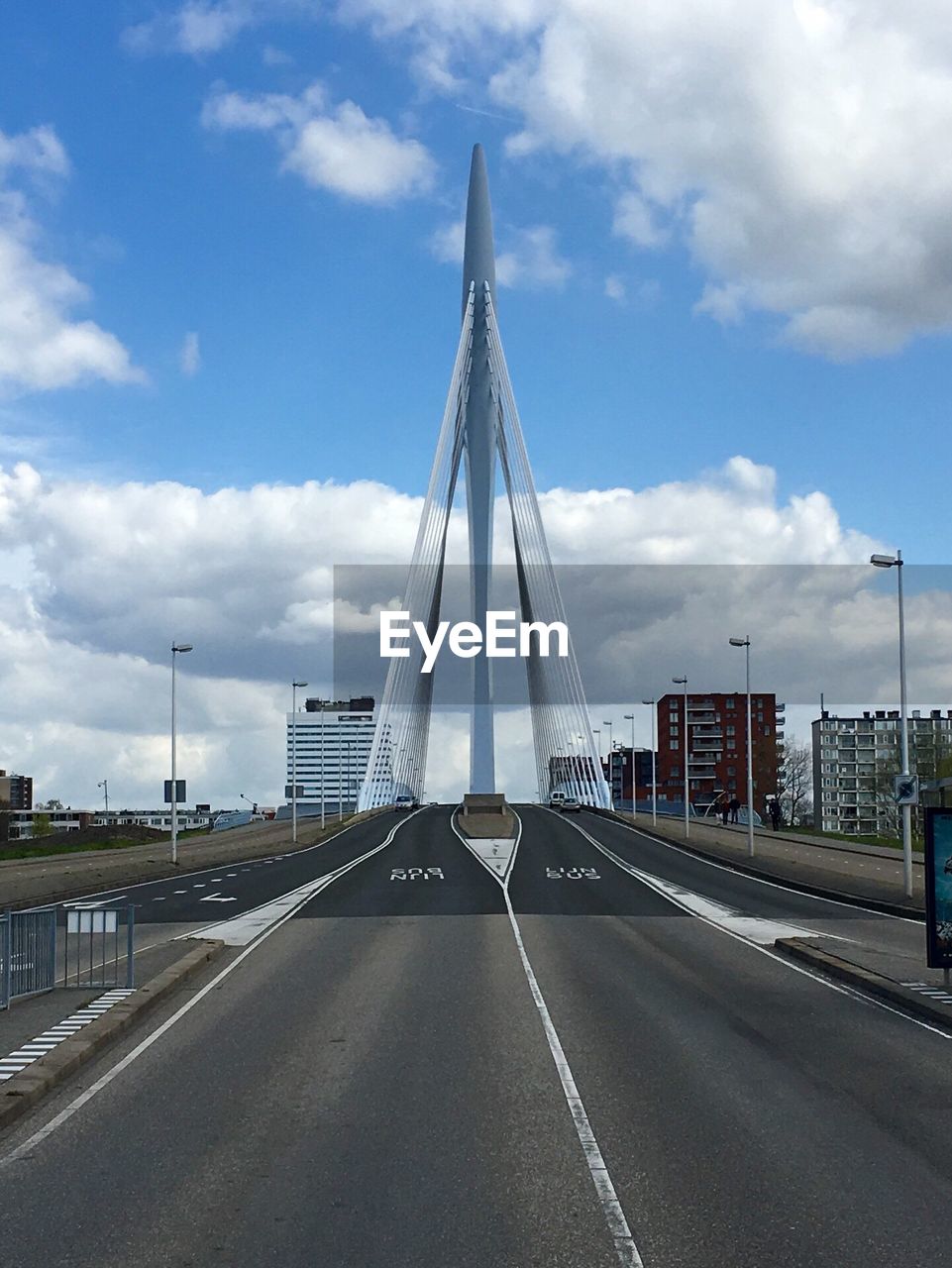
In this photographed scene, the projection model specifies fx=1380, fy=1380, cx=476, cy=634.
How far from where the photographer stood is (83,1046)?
40.2 feet

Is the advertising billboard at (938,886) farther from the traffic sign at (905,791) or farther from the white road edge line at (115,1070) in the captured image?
the traffic sign at (905,791)

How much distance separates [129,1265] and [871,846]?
202 ft

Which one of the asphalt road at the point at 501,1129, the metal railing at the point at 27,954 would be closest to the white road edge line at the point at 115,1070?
the asphalt road at the point at 501,1129

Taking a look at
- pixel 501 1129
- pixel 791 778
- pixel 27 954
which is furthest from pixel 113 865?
pixel 791 778

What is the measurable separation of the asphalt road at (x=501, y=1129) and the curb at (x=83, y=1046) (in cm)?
21

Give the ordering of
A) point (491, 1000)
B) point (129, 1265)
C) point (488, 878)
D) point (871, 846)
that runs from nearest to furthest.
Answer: point (129, 1265) → point (491, 1000) → point (488, 878) → point (871, 846)

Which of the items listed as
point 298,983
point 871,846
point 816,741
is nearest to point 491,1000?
point 298,983

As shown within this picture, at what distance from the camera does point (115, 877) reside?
1642 inches

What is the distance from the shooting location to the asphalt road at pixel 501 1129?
700 centimetres

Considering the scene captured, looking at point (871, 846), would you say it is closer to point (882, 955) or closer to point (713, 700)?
point (882, 955)

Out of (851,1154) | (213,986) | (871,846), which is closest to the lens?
(851,1154)

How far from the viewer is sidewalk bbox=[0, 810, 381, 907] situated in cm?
3575

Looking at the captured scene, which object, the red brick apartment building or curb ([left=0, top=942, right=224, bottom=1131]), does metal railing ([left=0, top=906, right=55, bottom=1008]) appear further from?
the red brick apartment building

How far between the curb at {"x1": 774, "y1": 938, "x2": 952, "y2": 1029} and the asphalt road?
1.47 ft
